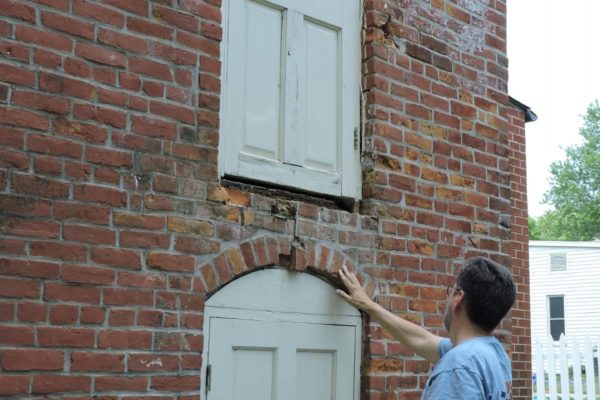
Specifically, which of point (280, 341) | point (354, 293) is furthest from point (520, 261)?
point (280, 341)

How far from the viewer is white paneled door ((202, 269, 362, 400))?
13.2 ft

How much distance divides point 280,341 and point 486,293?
139cm

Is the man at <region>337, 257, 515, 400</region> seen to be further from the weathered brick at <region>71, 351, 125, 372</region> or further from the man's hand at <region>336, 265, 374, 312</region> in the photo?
the weathered brick at <region>71, 351, 125, 372</region>

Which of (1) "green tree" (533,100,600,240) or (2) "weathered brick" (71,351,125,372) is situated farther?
(1) "green tree" (533,100,600,240)

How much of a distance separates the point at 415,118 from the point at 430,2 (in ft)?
2.65

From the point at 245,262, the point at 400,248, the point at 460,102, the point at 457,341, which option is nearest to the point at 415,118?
the point at 460,102

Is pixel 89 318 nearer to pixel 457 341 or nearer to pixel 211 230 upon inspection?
pixel 211 230

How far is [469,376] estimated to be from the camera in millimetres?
2934

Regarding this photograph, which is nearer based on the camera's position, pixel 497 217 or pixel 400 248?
pixel 400 248

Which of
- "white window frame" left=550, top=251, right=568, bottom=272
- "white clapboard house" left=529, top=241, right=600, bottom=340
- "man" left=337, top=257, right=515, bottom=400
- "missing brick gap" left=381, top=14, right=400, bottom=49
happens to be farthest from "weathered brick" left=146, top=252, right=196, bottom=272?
"white window frame" left=550, top=251, right=568, bottom=272

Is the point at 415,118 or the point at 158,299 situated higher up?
the point at 415,118

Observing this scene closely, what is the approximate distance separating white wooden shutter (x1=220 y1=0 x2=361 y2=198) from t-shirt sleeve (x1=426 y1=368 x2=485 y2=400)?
173 cm

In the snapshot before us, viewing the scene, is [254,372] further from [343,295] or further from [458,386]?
[458,386]

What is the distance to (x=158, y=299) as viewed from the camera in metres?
3.75
